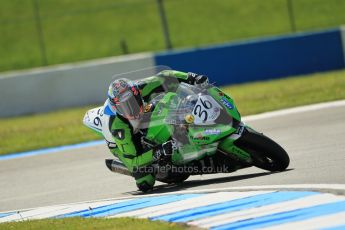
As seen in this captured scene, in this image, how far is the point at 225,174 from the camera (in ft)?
32.1

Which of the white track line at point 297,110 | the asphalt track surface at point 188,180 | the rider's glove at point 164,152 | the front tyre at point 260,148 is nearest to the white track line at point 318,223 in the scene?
the asphalt track surface at point 188,180

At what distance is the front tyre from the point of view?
8.52 m

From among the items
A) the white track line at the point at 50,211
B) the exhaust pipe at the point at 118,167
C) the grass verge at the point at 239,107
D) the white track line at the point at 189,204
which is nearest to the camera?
the white track line at the point at 189,204

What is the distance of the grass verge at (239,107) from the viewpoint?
52.0 feet

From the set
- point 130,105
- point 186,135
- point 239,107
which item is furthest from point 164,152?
point 239,107

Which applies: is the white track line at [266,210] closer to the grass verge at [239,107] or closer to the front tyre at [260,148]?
the front tyre at [260,148]

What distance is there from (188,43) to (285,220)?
815 inches

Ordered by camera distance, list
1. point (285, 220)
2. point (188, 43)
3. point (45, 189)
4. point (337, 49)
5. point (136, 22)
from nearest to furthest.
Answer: point (285, 220), point (45, 189), point (337, 49), point (188, 43), point (136, 22)

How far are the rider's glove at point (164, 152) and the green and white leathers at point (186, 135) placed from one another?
6 centimetres

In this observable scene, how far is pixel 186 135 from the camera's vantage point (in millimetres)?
8797

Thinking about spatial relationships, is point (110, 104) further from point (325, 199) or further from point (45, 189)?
point (325, 199)

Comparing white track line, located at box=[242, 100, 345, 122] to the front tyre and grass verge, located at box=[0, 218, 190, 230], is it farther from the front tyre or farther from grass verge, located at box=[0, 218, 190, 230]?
grass verge, located at box=[0, 218, 190, 230]

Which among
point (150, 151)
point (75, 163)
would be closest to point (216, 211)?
point (150, 151)

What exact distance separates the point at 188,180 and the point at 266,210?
3.28m
